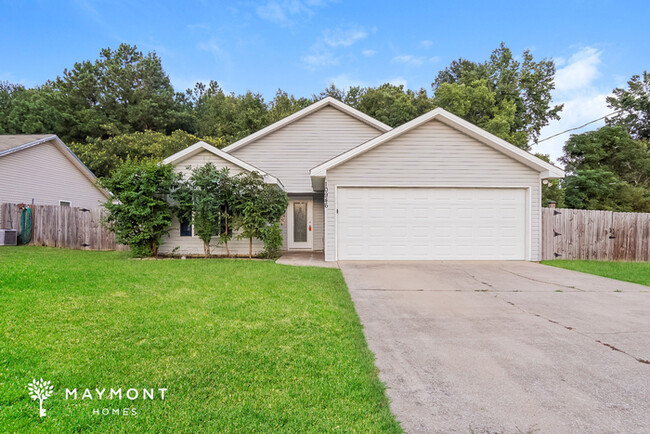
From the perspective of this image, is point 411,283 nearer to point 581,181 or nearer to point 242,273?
point 242,273

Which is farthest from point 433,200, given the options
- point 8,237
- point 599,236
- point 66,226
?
point 8,237

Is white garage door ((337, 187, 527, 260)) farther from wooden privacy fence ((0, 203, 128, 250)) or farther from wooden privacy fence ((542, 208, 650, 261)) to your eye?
wooden privacy fence ((0, 203, 128, 250))

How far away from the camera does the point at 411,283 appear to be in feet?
22.9

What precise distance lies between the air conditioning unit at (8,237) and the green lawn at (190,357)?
380 inches

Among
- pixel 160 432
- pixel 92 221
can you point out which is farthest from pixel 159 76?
pixel 160 432

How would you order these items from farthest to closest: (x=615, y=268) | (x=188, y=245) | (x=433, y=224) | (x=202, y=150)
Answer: (x=188, y=245) → (x=202, y=150) → (x=433, y=224) → (x=615, y=268)

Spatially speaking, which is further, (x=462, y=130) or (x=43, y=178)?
(x=43, y=178)

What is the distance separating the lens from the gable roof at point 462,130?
32.1ft

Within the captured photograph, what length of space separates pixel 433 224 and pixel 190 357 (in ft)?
28.5

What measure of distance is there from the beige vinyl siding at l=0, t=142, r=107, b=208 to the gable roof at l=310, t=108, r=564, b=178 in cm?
1192

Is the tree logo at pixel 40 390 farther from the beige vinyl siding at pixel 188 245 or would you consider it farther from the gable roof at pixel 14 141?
the gable roof at pixel 14 141

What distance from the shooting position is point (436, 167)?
10141 mm

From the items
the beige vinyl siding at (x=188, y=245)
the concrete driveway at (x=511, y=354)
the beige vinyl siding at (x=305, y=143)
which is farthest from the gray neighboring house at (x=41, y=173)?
the concrete driveway at (x=511, y=354)

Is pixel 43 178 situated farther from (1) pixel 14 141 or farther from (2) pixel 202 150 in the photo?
(2) pixel 202 150
